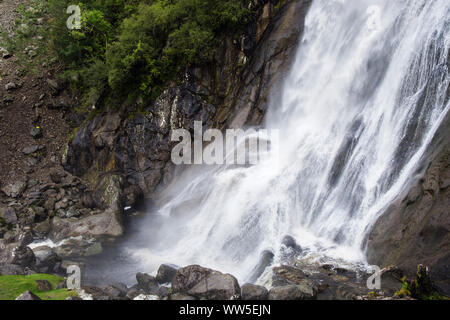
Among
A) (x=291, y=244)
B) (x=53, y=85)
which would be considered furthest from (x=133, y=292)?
(x=53, y=85)

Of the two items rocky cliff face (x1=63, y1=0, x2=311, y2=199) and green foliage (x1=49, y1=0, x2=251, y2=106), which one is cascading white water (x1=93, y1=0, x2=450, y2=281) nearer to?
rocky cliff face (x1=63, y1=0, x2=311, y2=199)

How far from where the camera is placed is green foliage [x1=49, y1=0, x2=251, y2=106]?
21.5m

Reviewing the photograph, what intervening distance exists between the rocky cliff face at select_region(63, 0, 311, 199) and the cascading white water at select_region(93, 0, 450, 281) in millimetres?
1202

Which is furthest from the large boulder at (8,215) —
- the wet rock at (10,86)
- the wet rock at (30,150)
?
the wet rock at (10,86)

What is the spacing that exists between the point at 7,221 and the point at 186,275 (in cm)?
1287

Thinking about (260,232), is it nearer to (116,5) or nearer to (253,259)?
(253,259)

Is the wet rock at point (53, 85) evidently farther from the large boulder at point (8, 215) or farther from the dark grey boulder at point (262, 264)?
the dark grey boulder at point (262, 264)

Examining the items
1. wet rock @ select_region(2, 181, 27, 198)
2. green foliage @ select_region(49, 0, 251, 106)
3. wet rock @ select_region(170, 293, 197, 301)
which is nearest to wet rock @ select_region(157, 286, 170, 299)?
wet rock @ select_region(170, 293, 197, 301)

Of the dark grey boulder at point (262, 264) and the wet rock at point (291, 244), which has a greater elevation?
the wet rock at point (291, 244)

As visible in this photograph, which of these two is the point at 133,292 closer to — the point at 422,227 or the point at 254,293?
the point at 254,293

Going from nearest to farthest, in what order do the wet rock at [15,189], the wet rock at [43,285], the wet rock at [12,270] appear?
the wet rock at [43,285], the wet rock at [12,270], the wet rock at [15,189]

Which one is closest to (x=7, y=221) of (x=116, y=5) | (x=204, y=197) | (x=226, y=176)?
(x=204, y=197)

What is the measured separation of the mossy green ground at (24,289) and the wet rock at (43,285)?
114 millimetres

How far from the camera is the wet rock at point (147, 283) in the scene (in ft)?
42.6
